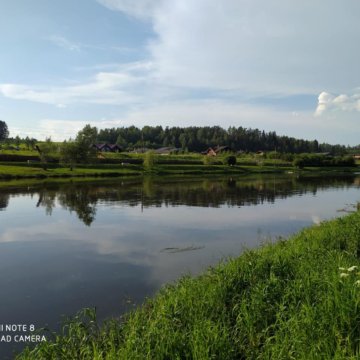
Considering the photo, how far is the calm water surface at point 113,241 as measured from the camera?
16.8 meters

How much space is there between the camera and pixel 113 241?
28.6 metres

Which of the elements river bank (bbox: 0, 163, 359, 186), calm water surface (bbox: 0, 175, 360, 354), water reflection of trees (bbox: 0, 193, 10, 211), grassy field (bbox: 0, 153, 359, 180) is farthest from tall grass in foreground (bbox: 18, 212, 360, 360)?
grassy field (bbox: 0, 153, 359, 180)

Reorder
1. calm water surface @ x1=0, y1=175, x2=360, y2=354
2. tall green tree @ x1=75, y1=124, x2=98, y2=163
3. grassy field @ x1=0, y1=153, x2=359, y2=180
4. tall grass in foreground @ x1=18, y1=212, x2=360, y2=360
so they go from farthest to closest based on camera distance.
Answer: tall green tree @ x1=75, y1=124, x2=98, y2=163 → grassy field @ x1=0, y1=153, x2=359, y2=180 → calm water surface @ x1=0, y1=175, x2=360, y2=354 → tall grass in foreground @ x1=18, y1=212, x2=360, y2=360

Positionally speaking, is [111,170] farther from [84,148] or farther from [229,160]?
[229,160]

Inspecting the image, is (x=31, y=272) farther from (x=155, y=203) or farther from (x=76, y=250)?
(x=155, y=203)

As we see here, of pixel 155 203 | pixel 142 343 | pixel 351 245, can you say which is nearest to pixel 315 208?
pixel 155 203

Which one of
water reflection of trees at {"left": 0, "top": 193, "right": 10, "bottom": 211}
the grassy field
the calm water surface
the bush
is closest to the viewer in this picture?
the calm water surface

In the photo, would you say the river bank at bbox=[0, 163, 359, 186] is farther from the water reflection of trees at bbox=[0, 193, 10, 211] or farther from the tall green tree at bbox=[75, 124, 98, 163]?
the water reflection of trees at bbox=[0, 193, 10, 211]

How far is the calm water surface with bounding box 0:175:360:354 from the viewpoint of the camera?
16844mm

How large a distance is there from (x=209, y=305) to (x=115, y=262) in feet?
40.2

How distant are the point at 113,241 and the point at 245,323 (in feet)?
63.9

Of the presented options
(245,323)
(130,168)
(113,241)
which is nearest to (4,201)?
(113,241)

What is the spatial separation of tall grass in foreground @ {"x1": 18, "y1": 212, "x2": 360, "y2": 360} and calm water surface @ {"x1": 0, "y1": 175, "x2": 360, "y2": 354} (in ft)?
9.38

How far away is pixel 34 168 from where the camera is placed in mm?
99250
